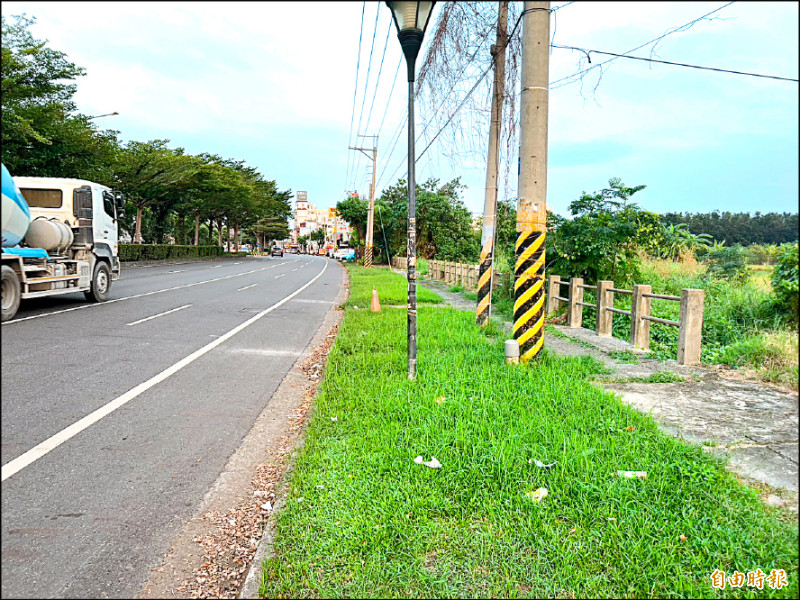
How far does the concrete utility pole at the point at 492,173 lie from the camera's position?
9.95 metres

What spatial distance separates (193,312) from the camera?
42.3 ft

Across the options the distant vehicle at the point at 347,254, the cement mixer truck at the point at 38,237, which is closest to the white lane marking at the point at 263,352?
the cement mixer truck at the point at 38,237

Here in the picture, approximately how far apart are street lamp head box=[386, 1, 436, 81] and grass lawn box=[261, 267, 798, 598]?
3711 millimetres

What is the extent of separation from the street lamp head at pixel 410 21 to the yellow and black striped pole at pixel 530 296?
8.66ft

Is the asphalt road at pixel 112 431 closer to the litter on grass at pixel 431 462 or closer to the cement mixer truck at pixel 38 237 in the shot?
the cement mixer truck at pixel 38 237

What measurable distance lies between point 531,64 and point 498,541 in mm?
5792

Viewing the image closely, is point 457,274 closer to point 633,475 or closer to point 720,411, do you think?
point 720,411

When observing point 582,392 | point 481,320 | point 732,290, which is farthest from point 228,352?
point 732,290

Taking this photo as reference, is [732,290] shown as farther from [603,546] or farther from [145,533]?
[145,533]

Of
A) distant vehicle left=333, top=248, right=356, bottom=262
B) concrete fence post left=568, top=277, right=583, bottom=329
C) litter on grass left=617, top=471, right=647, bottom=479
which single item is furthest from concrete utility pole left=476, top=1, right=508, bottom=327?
distant vehicle left=333, top=248, right=356, bottom=262

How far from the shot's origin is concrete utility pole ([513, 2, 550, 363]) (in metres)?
6.88

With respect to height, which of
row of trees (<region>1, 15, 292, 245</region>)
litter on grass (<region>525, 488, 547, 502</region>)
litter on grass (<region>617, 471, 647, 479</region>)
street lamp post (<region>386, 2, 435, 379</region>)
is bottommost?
litter on grass (<region>525, 488, 547, 502</region>)

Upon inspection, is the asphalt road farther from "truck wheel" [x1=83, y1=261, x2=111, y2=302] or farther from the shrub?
the shrub

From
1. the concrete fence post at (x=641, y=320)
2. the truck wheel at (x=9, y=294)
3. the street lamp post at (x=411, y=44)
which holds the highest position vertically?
the street lamp post at (x=411, y=44)
